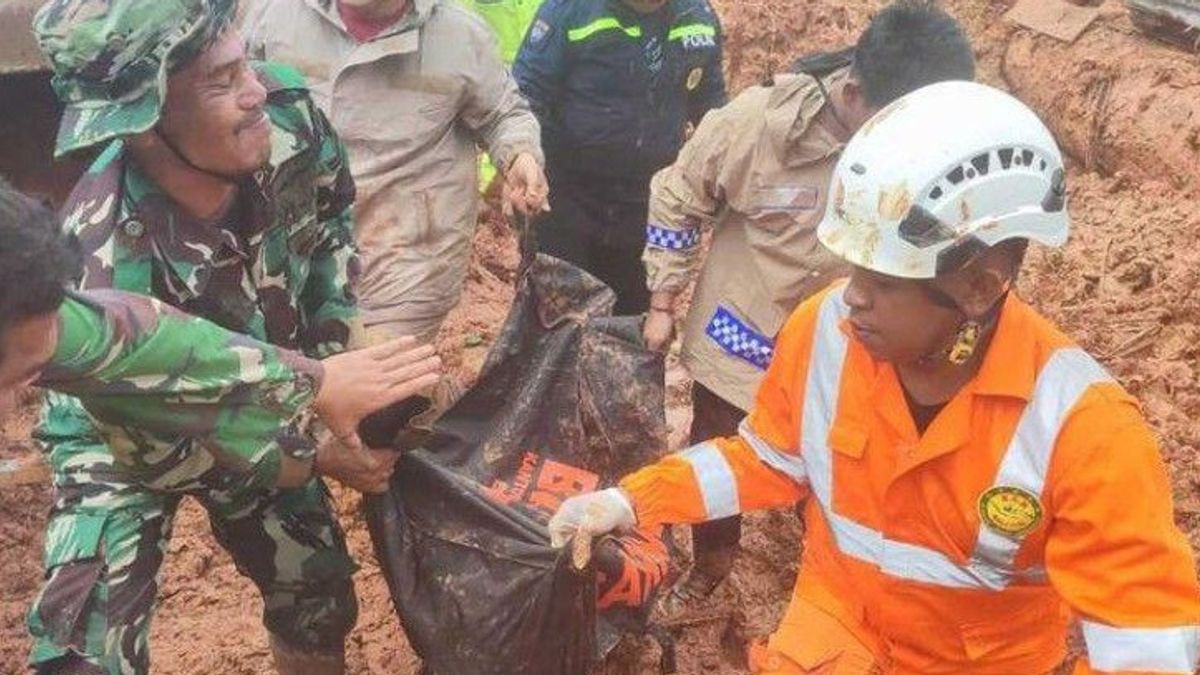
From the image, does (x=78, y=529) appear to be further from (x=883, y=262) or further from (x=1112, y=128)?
(x=1112, y=128)

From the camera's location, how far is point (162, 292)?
2783 mm

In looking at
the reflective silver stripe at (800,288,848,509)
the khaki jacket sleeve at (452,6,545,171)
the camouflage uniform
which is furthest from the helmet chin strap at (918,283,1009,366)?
the khaki jacket sleeve at (452,6,545,171)

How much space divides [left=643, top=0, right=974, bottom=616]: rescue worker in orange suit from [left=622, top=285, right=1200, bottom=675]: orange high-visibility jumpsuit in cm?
87

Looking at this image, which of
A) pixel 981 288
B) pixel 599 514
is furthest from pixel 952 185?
pixel 599 514

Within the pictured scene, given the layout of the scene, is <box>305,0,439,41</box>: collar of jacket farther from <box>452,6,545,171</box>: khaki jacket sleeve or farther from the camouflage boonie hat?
the camouflage boonie hat

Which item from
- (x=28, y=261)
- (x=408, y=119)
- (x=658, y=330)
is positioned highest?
(x=28, y=261)

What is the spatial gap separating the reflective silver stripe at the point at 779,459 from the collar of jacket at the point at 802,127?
98 centimetres

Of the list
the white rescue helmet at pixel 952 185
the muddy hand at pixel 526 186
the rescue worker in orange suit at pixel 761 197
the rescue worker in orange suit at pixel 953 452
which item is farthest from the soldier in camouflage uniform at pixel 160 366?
the rescue worker in orange suit at pixel 761 197

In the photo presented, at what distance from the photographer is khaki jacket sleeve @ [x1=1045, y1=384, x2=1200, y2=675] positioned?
228 centimetres

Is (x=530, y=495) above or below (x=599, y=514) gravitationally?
below

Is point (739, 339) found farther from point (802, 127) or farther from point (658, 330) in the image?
point (802, 127)

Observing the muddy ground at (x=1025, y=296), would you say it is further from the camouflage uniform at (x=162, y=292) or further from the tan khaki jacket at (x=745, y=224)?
the camouflage uniform at (x=162, y=292)

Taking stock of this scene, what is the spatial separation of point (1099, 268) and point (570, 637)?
11.5 ft

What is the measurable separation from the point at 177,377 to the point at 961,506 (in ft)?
4.60
